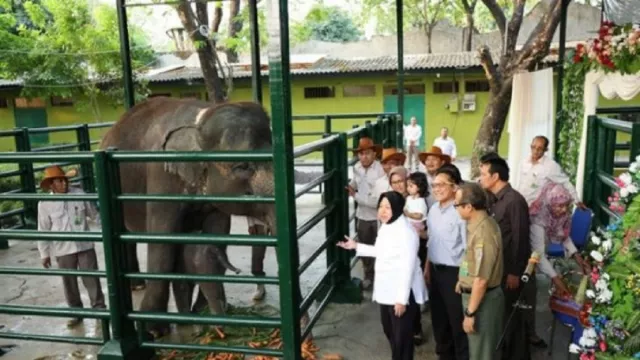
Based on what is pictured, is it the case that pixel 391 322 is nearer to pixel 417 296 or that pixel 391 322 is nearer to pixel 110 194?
pixel 417 296

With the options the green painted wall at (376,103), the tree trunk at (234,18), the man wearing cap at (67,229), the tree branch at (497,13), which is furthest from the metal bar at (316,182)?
the green painted wall at (376,103)

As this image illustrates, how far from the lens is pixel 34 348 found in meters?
4.41

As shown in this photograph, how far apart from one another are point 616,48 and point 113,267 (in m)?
5.99

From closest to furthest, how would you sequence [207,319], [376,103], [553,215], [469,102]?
1. [207,319]
2. [553,215]
3. [469,102]
4. [376,103]

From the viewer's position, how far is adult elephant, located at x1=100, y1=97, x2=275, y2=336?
4066mm

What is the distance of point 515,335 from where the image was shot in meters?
3.88

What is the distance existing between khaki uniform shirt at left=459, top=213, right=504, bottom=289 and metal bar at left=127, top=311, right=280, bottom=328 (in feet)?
3.89

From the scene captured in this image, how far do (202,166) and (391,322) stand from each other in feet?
5.75

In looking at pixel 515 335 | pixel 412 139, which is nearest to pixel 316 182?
pixel 515 335

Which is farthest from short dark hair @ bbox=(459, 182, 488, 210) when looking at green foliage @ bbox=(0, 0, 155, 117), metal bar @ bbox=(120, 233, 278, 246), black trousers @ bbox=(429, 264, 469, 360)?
green foliage @ bbox=(0, 0, 155, 117)

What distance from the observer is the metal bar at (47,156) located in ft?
11.5

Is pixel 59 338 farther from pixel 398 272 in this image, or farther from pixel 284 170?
pixel 398 272

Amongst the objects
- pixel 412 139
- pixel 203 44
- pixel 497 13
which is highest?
pixel 497 13

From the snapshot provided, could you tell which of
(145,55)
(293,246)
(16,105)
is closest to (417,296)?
(293,246)
